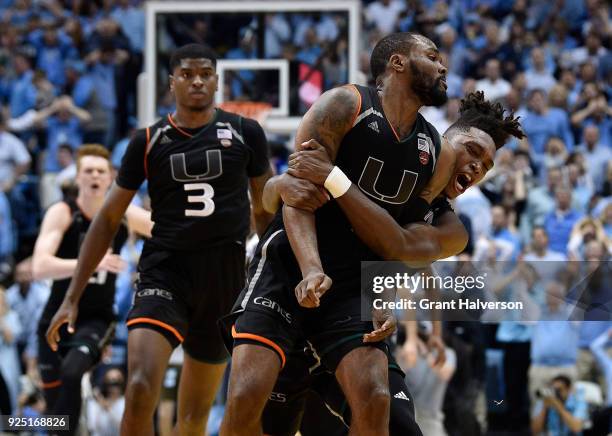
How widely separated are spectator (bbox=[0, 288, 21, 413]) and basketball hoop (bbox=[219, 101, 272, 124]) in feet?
12.0

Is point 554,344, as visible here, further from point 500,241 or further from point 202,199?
point 500,241

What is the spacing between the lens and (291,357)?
557 cm

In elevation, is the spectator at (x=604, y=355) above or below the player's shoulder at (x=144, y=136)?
below

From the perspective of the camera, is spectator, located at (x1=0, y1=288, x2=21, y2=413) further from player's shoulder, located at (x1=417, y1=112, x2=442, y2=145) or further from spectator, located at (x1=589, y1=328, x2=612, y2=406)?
player's shoulder, located at (x1=417, y1=112, x2=442, y2=145)

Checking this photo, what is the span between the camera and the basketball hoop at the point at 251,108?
1359 centimetres

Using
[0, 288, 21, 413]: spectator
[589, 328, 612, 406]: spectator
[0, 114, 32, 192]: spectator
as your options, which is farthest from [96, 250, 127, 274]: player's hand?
[0, 114, 32, 192]: spectator

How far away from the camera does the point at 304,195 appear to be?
532 centimetres

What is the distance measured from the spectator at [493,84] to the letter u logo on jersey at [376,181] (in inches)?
494

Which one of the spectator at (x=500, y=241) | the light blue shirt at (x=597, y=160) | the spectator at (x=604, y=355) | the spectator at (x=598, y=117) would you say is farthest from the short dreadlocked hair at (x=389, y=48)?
the spectator at (x=598, y=117)

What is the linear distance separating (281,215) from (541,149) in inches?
466

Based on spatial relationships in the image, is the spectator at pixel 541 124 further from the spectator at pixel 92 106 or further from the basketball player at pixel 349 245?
the basketball player at pixel 349 245

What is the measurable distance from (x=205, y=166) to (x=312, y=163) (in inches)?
72.7

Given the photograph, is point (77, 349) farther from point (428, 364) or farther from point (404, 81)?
point (404, 81)

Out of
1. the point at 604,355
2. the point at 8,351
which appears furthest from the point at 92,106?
the point at 604,355
